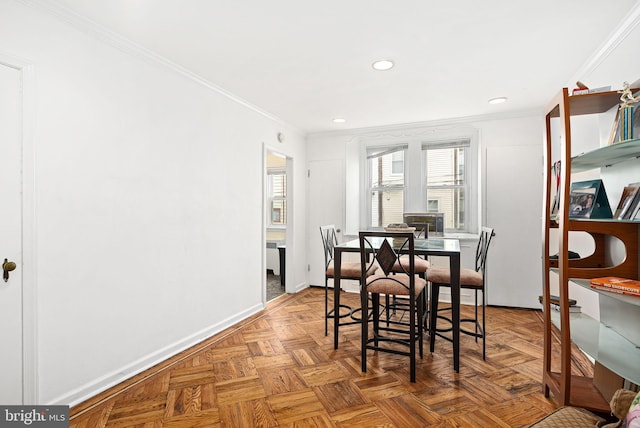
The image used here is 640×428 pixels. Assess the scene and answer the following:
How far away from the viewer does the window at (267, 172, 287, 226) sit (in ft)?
21.0

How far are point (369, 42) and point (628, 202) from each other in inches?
70.4

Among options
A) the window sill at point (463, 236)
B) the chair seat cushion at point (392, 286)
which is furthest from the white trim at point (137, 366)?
the window sill at point (463, 236)

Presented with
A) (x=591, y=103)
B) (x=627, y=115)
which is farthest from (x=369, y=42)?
(x=627, y=115)

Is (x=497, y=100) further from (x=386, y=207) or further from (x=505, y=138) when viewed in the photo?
(x=386, y=207)

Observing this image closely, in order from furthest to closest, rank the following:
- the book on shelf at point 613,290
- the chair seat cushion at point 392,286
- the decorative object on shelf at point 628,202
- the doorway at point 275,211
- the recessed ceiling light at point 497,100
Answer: the doorway at point 275,211 < the recessed ceiling light at point 497,100 < the chair seat cushion at point 392,286 < the decorative object on shelf at point 628,202 < the book on shelf at point 613,290

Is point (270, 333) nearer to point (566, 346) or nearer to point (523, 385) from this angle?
point (523, 385)

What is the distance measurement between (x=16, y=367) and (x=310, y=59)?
104 inches

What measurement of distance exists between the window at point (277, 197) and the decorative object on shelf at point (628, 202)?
16.7 ft

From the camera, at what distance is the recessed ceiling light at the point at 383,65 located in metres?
2.66

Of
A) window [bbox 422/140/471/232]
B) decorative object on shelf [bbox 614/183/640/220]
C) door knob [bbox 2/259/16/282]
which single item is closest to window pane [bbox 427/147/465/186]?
window [bbox 422/140/471/232]

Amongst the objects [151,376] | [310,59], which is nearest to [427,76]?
[310,59]

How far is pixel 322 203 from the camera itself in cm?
504

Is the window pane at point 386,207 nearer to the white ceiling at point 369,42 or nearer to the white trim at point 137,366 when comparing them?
the white ceiling at point 369,42

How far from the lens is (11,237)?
1764 millimetres
